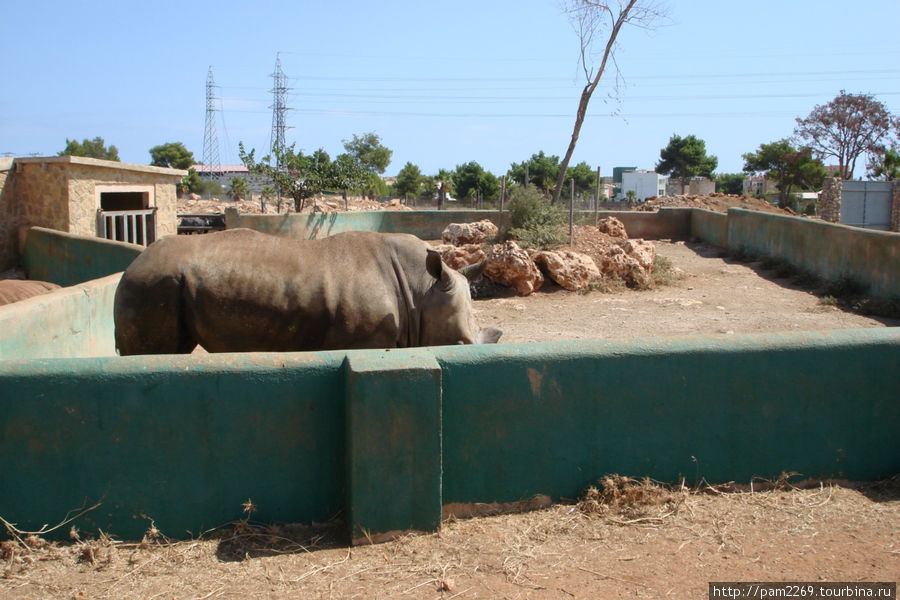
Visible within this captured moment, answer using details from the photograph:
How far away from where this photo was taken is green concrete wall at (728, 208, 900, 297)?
1327cm

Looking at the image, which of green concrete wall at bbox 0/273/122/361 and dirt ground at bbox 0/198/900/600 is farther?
green concrete wall at bbox 0/273/122/361

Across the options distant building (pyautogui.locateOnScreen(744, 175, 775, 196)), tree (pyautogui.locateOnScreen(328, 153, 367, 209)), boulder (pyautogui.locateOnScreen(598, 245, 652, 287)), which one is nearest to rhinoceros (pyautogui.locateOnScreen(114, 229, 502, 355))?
boulder (pyautogui.locateOnScreen(598, 245, 652, 287))

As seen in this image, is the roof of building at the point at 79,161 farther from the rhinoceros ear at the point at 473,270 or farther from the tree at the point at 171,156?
the tree at the point at 171,156

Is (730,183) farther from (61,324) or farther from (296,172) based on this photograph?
(61,324)

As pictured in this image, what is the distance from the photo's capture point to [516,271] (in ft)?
49.6

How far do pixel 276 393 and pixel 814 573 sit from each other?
2.86 metres

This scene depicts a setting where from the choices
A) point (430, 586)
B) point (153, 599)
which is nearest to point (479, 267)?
point (430, 586)

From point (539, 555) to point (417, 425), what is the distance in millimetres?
913

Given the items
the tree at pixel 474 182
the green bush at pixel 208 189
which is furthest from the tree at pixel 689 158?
the green bush at pixel 208 189

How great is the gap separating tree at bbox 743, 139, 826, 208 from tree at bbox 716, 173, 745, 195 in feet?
63.6

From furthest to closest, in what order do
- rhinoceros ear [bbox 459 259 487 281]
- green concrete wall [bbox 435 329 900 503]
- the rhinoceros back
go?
rhinoceros ear [bbox 459 259 487 281] < the rhinoceros back < green concrete wall [bbox 435 329 900 503]

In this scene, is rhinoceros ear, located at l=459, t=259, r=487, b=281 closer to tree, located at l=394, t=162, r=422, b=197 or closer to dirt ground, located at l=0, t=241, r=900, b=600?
dirt ground, located at l=0, t=241, r=900, b=600

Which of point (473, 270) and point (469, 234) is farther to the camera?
point (469, 234)

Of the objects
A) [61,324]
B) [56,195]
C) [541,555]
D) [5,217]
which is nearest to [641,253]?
[56,195]
